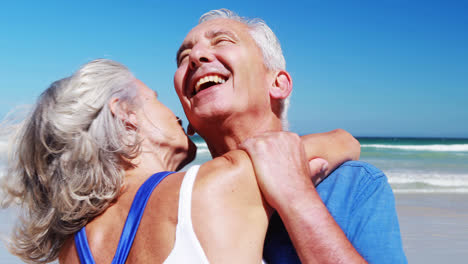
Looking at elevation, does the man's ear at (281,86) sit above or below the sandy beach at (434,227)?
above

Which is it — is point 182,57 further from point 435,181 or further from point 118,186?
point 435,181

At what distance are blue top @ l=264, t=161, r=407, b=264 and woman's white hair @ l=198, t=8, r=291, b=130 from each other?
3.14 ft

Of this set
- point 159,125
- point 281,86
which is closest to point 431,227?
point 281,86

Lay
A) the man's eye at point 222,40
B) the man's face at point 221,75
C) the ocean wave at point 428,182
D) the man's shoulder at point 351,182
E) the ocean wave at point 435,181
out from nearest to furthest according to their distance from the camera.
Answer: the man's shoulder at point 351,182, the man's face at point 221,75, the man's eye at point 222,40, the ocean wave at point 428,182, the ocean wave at point 435,181

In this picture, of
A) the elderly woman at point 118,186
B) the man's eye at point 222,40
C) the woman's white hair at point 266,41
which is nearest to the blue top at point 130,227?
the elderly woman at point 118,186

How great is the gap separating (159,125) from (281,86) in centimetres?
93

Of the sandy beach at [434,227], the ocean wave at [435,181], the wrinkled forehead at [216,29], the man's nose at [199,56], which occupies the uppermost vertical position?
the wrinkled forehead at [216,29]

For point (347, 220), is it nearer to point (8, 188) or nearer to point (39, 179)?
point (39, 179)

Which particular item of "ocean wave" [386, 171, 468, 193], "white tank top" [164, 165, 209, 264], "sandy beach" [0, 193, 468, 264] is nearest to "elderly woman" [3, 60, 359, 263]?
"white tank top" [164, 165, 209, 264]

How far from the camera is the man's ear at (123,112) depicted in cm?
211

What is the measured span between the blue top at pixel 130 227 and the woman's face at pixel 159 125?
1.46 feet

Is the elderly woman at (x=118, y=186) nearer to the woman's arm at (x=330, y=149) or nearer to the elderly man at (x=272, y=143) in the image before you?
the woman's arm at (x=330, y=149)

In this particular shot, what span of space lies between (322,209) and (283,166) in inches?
9.5

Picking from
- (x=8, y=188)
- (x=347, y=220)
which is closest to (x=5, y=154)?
(x=8, y=188)
